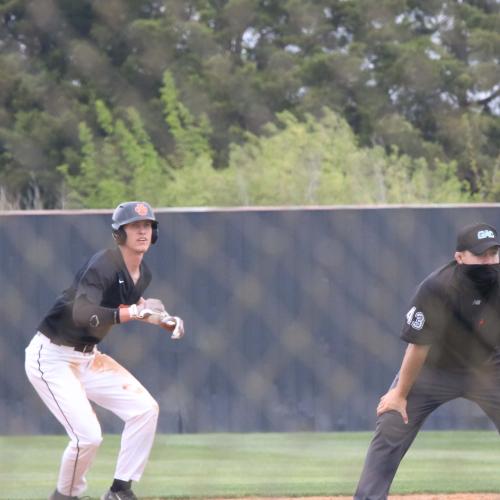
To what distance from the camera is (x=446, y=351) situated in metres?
5.32

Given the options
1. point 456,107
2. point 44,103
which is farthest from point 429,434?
point 44,103

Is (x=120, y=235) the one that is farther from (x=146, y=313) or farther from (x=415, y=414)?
(x=415, y=414)

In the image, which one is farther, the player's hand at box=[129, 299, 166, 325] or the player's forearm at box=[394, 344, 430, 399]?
the player's hand at box=[129, 299, 166, 325]

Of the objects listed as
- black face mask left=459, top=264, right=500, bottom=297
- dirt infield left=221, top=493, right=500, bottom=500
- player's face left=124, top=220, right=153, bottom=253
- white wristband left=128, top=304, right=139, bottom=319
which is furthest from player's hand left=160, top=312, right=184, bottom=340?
dirt infield left=221, top=493, right=500, bottom=500

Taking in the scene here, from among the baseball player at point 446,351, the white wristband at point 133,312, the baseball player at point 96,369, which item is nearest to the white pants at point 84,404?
the baseball player at point 96,369

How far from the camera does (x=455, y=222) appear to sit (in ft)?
31.5

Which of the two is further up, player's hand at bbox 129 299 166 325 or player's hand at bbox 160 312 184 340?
player's hand at bbox 129 299 166 325

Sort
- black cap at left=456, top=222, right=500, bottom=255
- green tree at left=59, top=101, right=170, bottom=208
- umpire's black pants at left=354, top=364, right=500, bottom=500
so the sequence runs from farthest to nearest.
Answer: green tree at left=59, top=101, right=170, bottom=208 → umpire's black pants at left=354, top=364, right=500, bottom=500 → black cap at left=456, top=222, right=500, bottom=255

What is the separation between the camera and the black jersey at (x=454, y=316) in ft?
16.4

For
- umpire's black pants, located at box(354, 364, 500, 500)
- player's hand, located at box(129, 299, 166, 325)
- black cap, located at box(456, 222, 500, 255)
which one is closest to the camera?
black cap, located at box(456, 222, 500, 255)

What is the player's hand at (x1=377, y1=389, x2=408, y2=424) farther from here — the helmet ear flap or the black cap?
the helmet ear flap

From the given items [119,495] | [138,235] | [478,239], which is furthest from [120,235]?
[478,239]

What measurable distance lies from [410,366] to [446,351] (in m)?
0.31

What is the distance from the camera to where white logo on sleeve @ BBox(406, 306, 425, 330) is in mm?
4984
